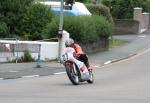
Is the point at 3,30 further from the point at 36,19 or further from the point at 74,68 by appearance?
the point at 74,68

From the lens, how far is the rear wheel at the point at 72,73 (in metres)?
20.2

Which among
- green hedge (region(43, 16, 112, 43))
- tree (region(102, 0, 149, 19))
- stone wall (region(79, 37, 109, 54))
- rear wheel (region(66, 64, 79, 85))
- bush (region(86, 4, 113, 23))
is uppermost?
rear wheel (region(66, 64, 79, 85))

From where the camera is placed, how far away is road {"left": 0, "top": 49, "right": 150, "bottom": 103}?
1536 centimetres

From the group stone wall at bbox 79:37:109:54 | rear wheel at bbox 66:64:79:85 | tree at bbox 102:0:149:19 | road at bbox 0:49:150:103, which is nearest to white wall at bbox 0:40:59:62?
stone wall at bbox 79:37:109:54

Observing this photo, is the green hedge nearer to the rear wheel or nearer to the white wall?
the white wall

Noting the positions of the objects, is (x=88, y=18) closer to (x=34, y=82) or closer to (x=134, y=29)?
(x=34, y=82)

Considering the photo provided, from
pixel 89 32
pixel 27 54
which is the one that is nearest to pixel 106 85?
pixel 27 54

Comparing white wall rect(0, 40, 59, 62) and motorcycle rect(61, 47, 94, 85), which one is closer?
motorcycle rect(61, 47, 94, 85)

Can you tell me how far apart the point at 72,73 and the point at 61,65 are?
29.9 feet

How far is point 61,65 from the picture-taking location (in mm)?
29438

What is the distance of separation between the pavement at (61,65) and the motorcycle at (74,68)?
11.7ft

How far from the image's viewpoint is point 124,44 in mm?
45469

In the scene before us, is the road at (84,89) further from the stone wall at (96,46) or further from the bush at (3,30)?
the bush at (3,30)

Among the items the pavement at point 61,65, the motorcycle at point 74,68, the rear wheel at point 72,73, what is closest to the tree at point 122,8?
the pavement at point 61,65
